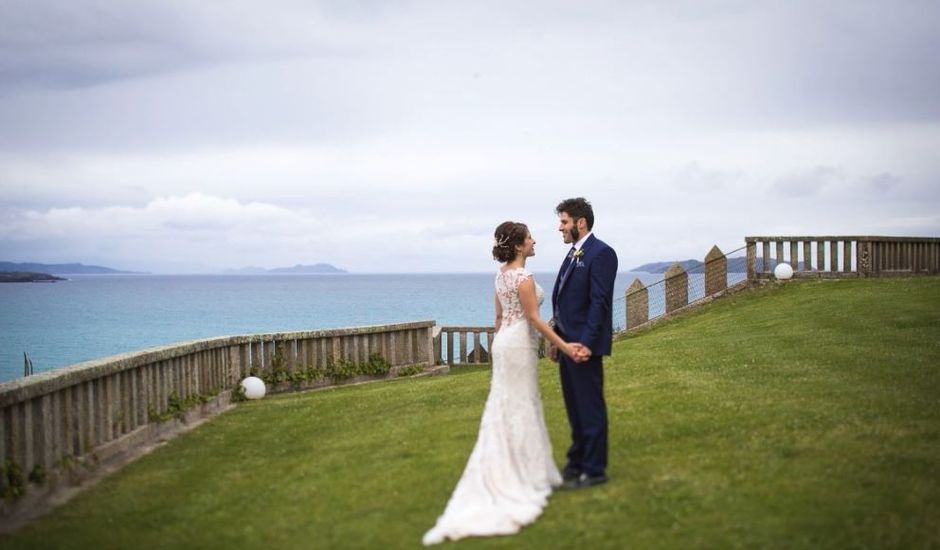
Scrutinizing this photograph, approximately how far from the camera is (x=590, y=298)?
8664 mm

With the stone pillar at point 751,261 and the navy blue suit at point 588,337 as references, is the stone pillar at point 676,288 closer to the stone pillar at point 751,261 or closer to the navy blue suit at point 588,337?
the stone pillar at point 751,261

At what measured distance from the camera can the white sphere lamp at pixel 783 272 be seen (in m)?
28.7

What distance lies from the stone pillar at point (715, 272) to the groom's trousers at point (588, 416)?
69.0ft

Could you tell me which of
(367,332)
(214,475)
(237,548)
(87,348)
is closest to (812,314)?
(367,332)

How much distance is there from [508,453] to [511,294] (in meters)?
1.52

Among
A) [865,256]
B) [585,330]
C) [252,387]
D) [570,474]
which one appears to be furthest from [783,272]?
[585,330]

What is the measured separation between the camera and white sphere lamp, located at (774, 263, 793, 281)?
94.2 ft

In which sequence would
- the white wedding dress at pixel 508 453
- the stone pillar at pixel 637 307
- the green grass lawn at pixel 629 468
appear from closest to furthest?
the green grass lawn at pixel 629 468, the white wedding dress at pixel 508 453, the stone pillar at pixel 637 307

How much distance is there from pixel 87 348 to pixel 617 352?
70.2 metres

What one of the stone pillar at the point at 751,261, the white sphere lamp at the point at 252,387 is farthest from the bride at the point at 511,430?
the stone pillar at the point at 751,261

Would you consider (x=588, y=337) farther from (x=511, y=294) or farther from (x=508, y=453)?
(x=508, y=453)

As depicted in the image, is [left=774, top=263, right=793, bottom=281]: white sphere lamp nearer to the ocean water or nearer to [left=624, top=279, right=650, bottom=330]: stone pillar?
[left=624, top=279, right=650, bottom=330]: stone pillar

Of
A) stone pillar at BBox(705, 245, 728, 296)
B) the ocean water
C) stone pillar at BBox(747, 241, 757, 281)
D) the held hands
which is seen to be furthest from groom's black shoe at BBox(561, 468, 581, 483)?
the ocean water

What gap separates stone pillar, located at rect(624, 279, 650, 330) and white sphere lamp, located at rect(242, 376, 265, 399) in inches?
552
